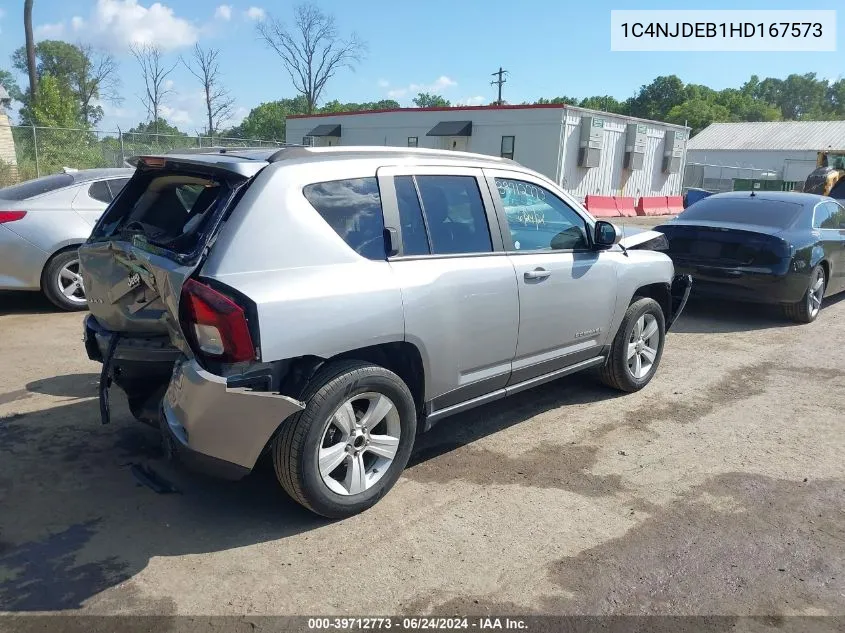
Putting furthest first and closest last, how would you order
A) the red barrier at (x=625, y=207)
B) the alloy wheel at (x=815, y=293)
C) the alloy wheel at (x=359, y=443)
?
1. the red barrier at (x=625, y=207)
2. the alloy wheel at (x=815, y=293)
3. the alloy wheel at (x=359, y=443)

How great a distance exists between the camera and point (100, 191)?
7500 mm

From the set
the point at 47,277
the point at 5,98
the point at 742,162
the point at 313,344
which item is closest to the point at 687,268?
the point at 313,344

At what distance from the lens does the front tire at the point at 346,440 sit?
3.13 meters

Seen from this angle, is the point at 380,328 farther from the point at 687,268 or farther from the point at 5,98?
the point at 5,98

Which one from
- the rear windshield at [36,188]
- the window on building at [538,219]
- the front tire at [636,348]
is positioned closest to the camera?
the window on building at [538,219]

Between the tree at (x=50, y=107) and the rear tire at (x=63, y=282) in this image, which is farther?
the tree at (x=50, y=107)

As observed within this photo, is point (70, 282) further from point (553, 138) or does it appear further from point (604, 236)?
point (553, 138)

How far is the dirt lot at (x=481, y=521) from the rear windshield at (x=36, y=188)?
278cm

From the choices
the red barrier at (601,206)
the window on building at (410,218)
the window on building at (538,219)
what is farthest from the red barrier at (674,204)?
the window on building at (410,218)

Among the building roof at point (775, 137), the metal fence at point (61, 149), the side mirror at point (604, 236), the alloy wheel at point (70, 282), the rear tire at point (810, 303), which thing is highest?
the building roof at point (775, 137)

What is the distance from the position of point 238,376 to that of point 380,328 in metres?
0.77

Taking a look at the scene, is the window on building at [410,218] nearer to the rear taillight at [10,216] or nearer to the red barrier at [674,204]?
the rear taillight at [10,216]

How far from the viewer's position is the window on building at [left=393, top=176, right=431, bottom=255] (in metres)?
3.65

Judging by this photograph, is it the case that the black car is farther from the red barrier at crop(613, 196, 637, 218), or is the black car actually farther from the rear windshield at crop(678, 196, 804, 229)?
the red barrier at crop(613, 196, 637, 218)
